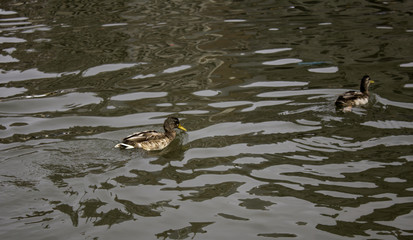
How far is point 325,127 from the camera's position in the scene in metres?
10.2

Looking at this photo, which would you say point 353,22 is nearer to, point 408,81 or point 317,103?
point 408,81

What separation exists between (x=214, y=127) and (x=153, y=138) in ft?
4.46

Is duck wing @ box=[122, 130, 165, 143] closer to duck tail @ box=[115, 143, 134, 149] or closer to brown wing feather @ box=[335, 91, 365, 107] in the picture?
duck tail @ box=[115, 143, 134, 149]

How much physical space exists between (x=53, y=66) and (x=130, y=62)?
2.14 metres

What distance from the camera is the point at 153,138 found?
1002 centimetres

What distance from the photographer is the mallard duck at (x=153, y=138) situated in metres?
9.69

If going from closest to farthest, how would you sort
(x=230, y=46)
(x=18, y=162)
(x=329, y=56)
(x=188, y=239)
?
1. (x=188, y=239)
2. (x=18, y=162)
3. (x=329, y=56)
4. (x=230, y=46)

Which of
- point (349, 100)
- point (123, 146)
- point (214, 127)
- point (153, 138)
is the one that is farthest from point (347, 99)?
point (123, 146)

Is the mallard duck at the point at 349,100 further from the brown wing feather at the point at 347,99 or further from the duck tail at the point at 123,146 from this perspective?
the duck tail at the point at 123,146

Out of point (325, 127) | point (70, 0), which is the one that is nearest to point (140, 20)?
point (70, 0)

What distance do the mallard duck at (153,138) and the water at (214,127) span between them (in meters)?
0.26

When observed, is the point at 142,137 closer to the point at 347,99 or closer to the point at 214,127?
the point at 214,127

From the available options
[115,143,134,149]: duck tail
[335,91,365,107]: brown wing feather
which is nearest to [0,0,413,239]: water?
[115,143,134,149]: duck tail

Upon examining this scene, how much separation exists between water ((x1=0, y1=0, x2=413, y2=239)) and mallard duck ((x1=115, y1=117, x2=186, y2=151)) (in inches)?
10.1
